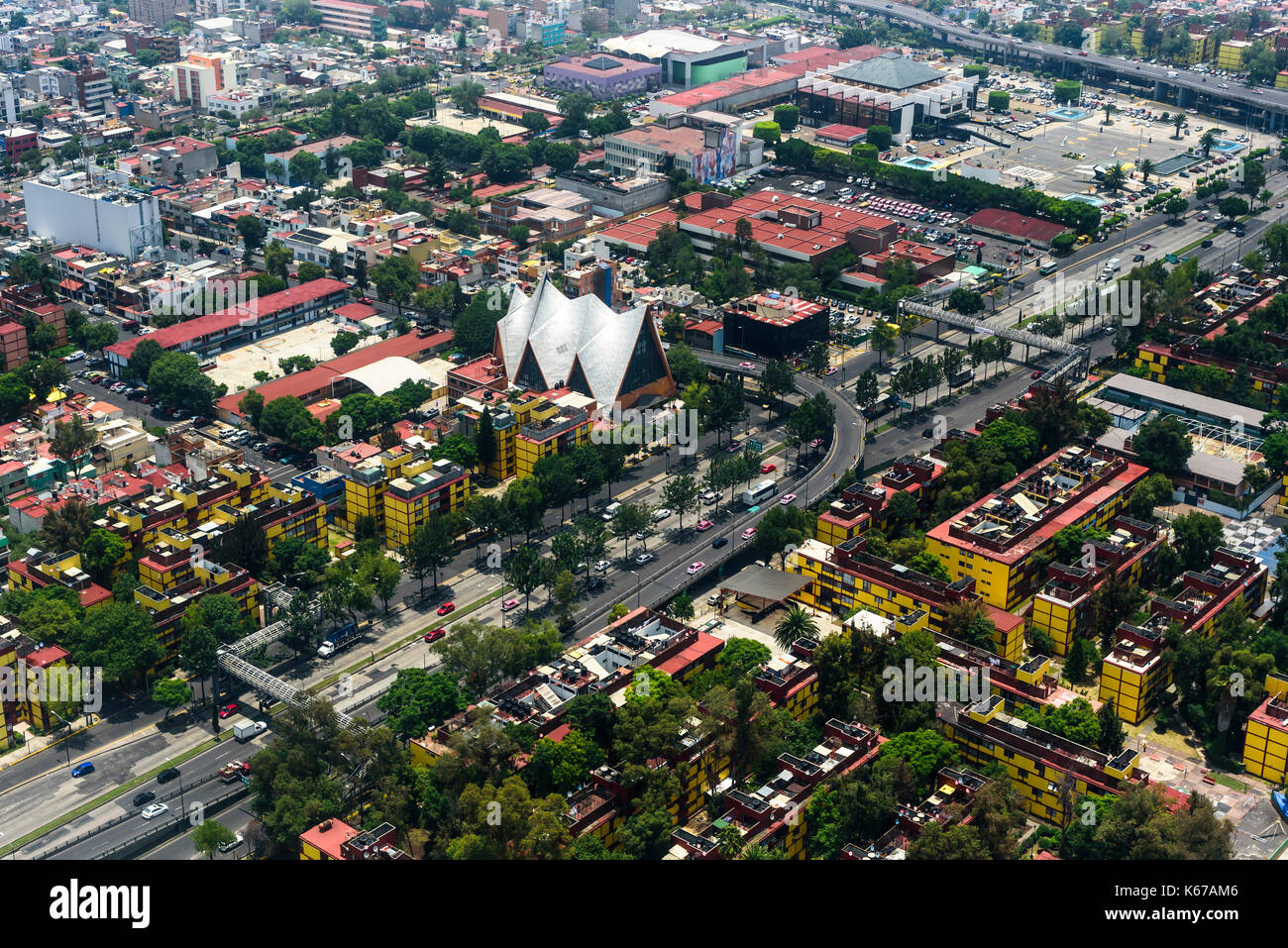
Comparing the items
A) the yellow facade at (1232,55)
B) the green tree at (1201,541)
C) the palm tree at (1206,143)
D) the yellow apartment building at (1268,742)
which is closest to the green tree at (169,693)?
the yellow apartment building at (1268,742)

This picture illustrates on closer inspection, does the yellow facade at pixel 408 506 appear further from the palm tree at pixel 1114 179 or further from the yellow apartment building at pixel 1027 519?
the palm tree at pixel 1114 179

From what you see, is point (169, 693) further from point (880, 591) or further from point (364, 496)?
point (880, 591)

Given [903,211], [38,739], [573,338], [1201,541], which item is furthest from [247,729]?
[903,211]

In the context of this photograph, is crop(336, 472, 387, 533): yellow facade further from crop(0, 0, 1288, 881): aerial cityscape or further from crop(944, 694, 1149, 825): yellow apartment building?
crop(944, 694, 1149, 825): yellow apartment building

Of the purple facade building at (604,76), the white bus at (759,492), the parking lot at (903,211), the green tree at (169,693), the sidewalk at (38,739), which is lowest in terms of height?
the sidewalk at (38,739)

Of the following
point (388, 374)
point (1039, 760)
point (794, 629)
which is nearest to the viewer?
point (1039, 760)
